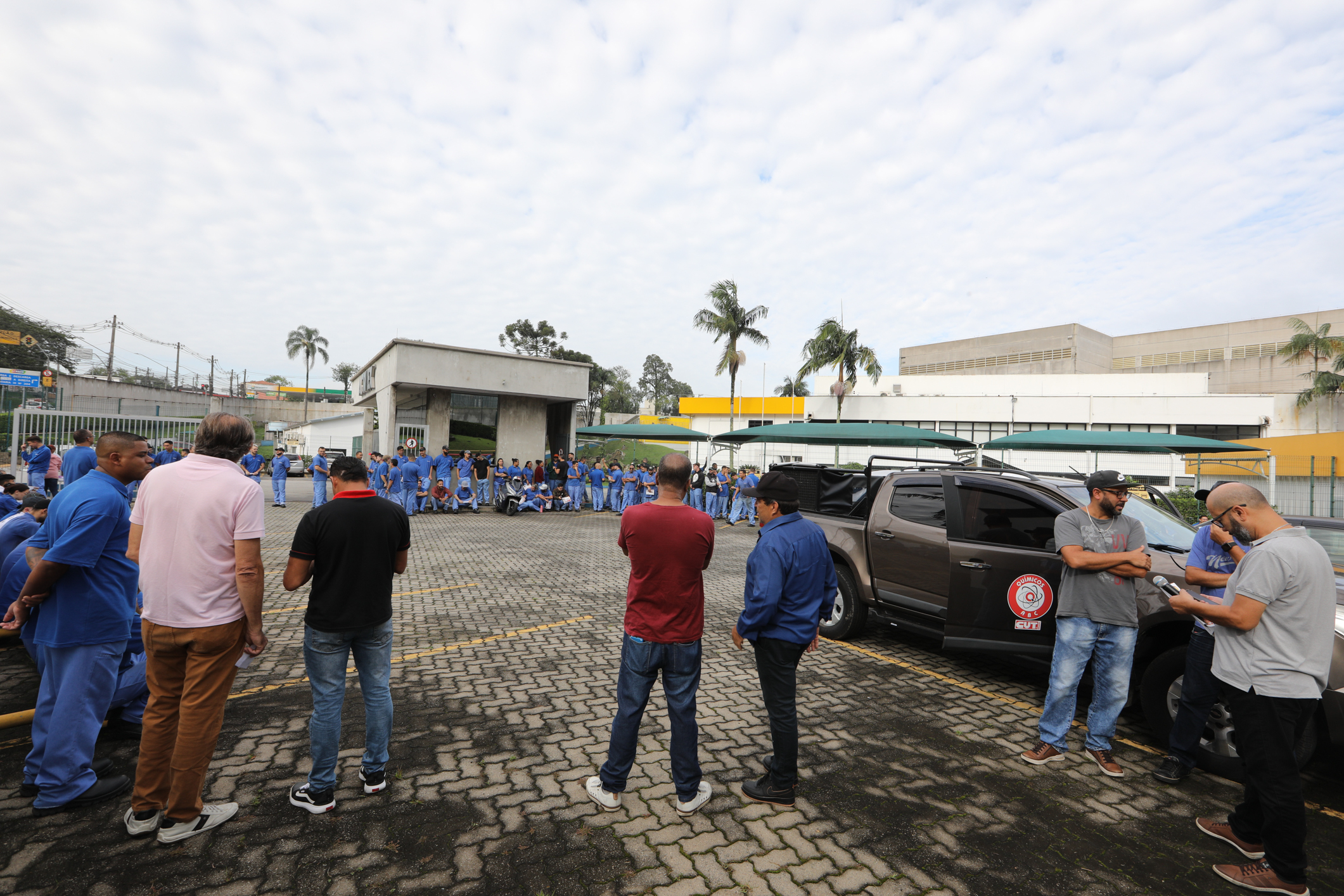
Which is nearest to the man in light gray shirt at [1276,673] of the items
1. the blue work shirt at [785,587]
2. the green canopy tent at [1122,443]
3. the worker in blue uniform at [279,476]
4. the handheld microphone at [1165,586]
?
the handheld microphone at [1165,586]

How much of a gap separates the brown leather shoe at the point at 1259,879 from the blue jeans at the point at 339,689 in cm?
405

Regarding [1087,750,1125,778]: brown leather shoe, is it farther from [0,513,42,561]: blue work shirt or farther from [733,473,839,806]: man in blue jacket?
[0,513,42,561]: blue work shirt

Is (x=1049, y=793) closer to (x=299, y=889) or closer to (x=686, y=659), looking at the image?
(x=686, y=659)

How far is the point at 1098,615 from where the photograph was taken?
12.5 ft

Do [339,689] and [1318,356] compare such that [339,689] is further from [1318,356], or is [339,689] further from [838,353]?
[1318,356]

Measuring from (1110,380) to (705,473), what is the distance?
2817 centimetres

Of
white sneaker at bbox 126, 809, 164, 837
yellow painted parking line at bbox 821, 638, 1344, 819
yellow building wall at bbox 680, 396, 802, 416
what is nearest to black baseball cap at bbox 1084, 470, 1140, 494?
yellow painted parking line at bbox 821, 638, 1344, 819

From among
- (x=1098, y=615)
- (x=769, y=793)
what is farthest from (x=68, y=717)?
(x=1098, y=615)

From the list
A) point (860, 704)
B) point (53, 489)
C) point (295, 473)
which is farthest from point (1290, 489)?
point (295, 473)

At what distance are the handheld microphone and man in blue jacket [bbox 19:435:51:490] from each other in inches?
708

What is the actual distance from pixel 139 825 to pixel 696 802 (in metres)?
2.61

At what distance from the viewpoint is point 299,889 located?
2572mm

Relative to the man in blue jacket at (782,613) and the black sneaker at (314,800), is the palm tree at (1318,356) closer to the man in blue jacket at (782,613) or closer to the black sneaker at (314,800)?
the man in blue jacket at (782,613)

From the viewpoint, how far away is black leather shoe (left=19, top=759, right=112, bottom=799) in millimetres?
3195
